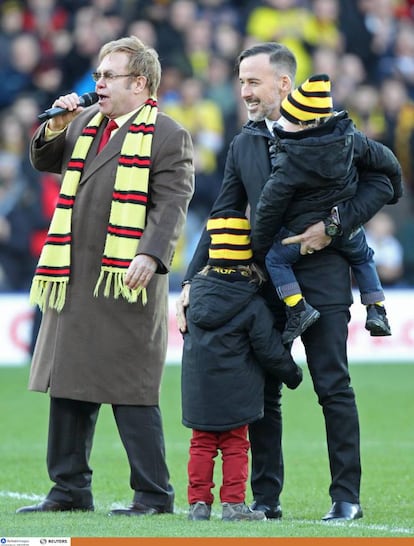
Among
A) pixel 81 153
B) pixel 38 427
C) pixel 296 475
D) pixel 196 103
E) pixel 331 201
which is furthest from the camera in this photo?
pixel 196 103

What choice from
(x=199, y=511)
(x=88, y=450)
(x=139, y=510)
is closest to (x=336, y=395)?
(x=199, y=511)

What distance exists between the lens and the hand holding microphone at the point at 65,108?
7184 millimetres

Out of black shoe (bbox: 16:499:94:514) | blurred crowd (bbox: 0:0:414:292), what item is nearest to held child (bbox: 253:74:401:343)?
black shoe (bbox: 16:499:94:514)

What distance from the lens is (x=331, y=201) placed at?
6.82 meters

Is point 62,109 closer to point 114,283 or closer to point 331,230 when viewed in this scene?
point 114,283

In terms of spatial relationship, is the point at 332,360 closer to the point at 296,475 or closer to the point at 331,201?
the point at 331,201

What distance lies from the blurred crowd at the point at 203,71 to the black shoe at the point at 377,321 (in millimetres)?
9551

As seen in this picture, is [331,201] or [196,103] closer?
[331,201]

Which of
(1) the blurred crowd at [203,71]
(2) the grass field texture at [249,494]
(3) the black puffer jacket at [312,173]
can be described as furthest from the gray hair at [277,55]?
(1) the blurred crowd at [203,71]

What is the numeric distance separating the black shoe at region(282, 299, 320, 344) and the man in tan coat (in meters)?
0.75

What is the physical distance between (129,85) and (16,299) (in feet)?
31.2

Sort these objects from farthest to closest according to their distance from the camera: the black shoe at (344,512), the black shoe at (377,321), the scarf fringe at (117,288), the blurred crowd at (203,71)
A: the blurred crowd at (203,71), the scarf fringe at (117,288), the black shoe at (377,321), the black shoe at (344,512)

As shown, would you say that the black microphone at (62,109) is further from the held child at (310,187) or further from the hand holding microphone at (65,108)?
the held child at (310,187)

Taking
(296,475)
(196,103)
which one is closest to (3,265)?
(196,103)
